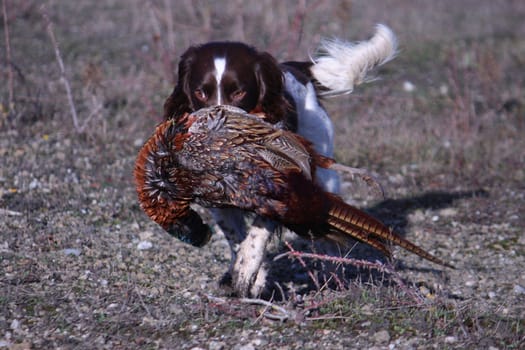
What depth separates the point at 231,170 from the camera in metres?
3.31

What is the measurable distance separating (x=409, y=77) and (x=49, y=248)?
5854 mm

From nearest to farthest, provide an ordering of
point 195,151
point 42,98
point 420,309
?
point 195,151, point 420,309, point 42,98

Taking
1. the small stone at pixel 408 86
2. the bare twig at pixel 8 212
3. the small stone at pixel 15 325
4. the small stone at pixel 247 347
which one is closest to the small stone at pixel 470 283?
the small stone at pixel 247 347

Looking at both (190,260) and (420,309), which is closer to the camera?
(420,309)

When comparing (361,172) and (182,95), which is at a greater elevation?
(182,95)

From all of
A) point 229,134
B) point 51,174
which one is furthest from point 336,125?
point 229,134

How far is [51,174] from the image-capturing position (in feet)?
18.8

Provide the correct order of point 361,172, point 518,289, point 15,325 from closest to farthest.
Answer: point 361,172 → point 15,325 → point 518,289

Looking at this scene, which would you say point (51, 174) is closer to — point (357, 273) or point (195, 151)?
point (357, 273)

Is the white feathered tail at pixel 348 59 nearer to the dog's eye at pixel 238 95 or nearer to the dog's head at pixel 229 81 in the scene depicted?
the dog's head at pixel 229 81

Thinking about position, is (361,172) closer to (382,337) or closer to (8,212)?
(382,337)

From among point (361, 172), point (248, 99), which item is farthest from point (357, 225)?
point (248, 99)

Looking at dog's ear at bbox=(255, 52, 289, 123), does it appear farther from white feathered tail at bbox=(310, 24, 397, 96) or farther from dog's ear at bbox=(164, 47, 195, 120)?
white feathered tail at bbox=(310, 24, 397, 96)

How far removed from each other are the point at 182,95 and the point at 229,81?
31 centimetres
